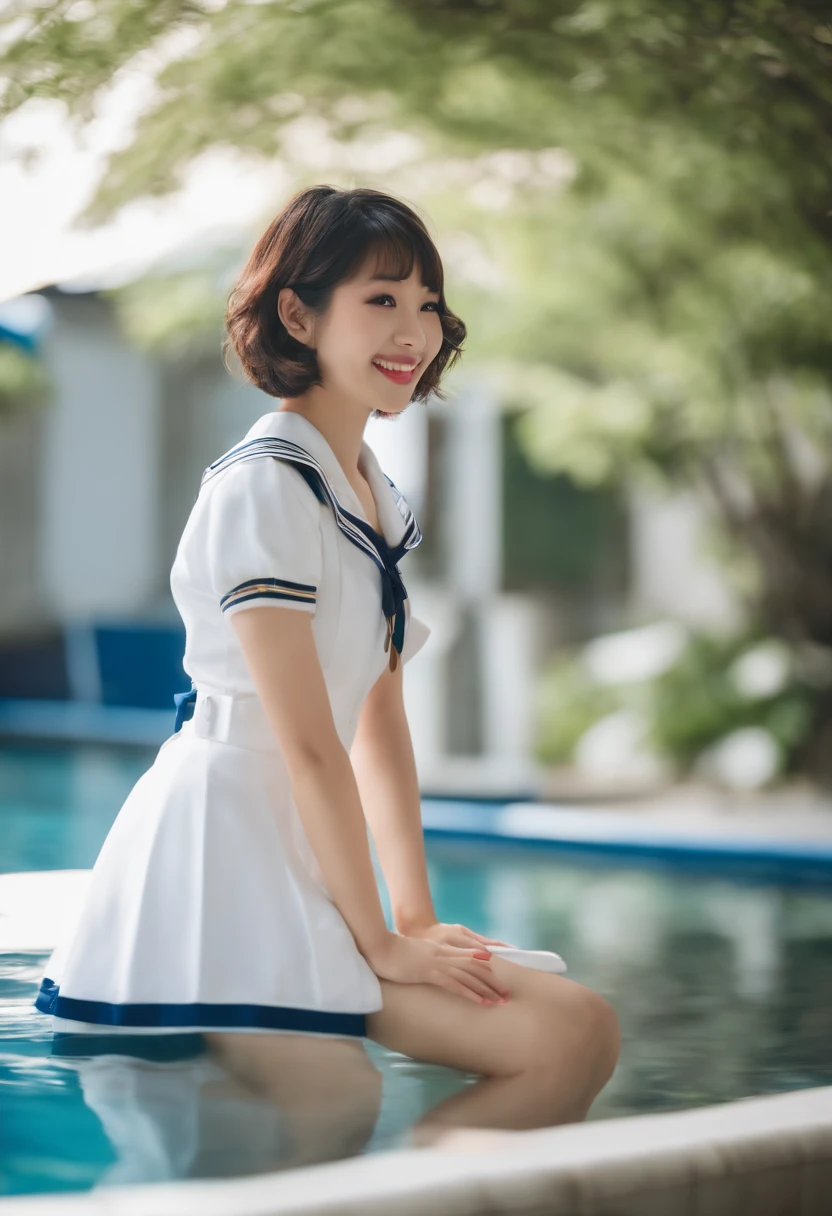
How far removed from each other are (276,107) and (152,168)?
818 mm

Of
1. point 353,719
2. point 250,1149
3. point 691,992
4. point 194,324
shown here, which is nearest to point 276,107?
point 691,992

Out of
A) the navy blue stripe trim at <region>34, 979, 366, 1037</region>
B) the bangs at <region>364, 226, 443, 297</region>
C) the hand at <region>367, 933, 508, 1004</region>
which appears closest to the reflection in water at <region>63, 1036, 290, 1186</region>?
the navy blue stripe trim at <region>34, 979, 366, 1037</region>

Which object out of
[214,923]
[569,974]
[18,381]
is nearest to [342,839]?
[214,923]

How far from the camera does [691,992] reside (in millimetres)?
3574

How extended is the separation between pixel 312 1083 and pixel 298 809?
326 mm

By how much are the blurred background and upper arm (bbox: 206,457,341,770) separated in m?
0.73

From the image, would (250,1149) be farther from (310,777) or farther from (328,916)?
(310,777)

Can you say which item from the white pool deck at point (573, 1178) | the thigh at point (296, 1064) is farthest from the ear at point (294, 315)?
the white pool deck at point (573, 1178)

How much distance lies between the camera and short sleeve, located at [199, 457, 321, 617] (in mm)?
1781

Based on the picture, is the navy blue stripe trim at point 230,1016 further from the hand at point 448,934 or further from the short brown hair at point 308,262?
the short brown hair at point 308,262

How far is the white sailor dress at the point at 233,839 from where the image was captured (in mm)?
1794

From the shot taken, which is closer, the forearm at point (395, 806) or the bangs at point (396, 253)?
the bangs at point (396, 253)

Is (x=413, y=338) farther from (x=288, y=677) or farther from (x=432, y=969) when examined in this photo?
(x=432, y=969)

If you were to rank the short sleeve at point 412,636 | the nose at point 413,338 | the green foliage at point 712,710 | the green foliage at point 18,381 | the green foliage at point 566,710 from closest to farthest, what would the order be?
the nose at point 413,338 → the short sleeve at point 412,636 → the green foliage at point 712,710 → the green foliage at point 566,710 → the green foliage at point 18,381
